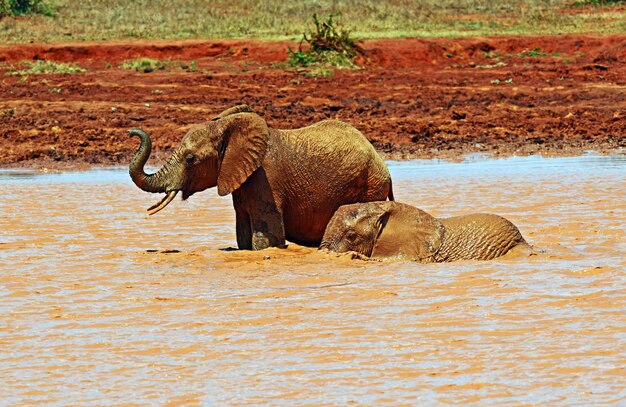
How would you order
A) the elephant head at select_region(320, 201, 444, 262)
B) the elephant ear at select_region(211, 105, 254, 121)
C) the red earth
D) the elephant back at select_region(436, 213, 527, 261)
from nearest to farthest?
the elephant head at select_region(320, 201, 444, 262), the elephant back at select_region(436, 213, 527, 261), the elephant ear at select_region(211, 105, 254, 121), the red earth

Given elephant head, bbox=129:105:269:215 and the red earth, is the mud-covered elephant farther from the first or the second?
the red earth

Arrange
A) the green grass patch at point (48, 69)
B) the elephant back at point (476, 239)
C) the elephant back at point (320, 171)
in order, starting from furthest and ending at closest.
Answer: the green grass patch at point (48, 69)
the elephant back at point (320, 171)
the elephant back at point (476, 239)

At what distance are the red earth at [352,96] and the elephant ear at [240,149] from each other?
Result: 346 inches

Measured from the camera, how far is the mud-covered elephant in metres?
9.60

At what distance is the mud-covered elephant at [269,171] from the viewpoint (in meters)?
9.60

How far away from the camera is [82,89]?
2403 cm

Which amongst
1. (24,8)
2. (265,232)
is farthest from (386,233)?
(24,8)

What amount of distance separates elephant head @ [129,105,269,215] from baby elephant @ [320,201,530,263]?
35.5 inches

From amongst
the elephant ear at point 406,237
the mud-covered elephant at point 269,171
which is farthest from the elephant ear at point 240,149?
the elephant ear at point 406,237

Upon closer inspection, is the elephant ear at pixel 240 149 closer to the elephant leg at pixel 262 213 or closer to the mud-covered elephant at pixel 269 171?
the mud-covered elephant at pixel 269 171

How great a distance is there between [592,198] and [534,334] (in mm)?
6578

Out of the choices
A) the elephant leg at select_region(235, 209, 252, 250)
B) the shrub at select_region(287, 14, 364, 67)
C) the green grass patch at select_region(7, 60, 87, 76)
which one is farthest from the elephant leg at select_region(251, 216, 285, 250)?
the shrub at select_region(287, 14, 364, 67)

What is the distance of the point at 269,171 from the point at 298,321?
2.53 meters

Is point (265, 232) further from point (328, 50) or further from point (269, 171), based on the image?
point (328, 50)
